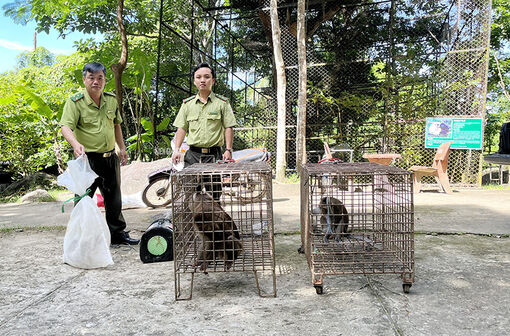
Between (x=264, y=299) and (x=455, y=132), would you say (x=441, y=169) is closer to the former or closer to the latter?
(x=455, y=132)

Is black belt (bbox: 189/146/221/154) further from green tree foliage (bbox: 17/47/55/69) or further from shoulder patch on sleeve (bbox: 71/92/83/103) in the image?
green tree foliage (bbox: 17/47/55/69)

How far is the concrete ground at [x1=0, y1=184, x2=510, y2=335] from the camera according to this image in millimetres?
1991

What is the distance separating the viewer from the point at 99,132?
12.0 ft

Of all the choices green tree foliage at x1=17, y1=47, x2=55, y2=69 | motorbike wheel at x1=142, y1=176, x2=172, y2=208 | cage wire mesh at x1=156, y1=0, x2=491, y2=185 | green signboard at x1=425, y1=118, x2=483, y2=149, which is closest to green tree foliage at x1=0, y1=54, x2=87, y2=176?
cage wire mesh at x1=156, y1=0, x2=491, y2=185

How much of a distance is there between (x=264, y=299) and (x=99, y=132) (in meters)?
2.38

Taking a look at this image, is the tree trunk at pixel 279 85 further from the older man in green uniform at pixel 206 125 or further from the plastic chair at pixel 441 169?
the older man in green uniform at pixel 206 125

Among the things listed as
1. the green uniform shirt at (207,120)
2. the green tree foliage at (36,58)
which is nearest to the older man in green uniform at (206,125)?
the green uniform shirt at (207,120)

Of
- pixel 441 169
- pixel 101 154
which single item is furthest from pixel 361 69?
pixel 101 154

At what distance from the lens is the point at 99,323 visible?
81.7 inches

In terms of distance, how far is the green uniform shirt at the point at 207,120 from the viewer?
3.71 m

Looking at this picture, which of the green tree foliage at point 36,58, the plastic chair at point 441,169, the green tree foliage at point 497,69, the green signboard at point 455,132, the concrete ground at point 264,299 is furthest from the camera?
the green tree foliage at point 36,58

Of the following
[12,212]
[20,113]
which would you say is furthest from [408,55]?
[20,113]

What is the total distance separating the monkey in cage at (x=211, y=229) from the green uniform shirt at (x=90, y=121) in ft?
5.30

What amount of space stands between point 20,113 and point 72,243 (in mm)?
8927
